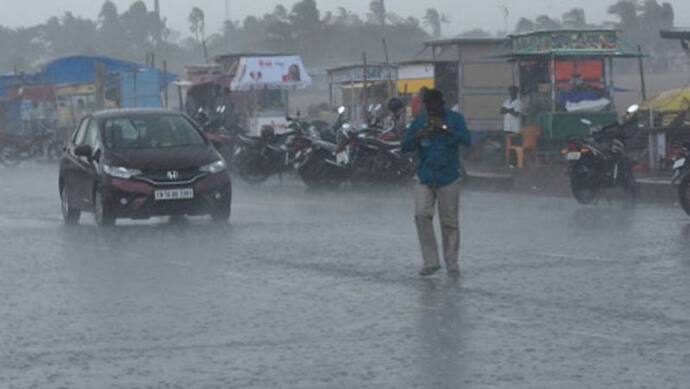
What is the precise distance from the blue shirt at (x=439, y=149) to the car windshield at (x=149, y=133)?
6902 mm

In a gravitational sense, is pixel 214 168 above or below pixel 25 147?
above

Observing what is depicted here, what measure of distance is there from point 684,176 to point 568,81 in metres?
12.0

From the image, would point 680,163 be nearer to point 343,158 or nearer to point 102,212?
point 102,212

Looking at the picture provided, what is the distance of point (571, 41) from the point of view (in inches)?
1204

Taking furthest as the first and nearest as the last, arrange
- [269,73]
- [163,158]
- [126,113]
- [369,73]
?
[269,73] < [369,73] < [126,113] < [163,158]

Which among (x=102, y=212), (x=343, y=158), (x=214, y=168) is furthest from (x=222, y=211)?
(x=343, y=158)

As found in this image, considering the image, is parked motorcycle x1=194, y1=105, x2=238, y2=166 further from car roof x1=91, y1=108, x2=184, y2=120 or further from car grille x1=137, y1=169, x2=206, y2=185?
car grille x1=137, y1=169, x2=206, y2=185

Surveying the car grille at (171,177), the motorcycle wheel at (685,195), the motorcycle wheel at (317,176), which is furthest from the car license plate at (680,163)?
the motorcycle wheel at (317,176)

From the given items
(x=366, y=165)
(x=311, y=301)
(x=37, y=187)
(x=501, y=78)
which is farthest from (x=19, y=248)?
(x=501, y=78)

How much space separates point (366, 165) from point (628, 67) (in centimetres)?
7767

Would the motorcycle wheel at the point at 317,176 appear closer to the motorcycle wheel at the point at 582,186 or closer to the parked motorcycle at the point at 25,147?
the motorcycle wheel at the point at 582,186

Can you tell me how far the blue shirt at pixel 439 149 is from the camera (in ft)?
46.3

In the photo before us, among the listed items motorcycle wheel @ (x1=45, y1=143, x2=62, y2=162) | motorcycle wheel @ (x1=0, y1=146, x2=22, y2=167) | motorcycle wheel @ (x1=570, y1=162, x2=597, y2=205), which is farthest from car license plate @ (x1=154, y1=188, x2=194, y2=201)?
motorcycle wheel @ (x1=45, y1=143, x2=62, y2=162)

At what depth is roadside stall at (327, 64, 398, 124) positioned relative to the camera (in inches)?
1636
